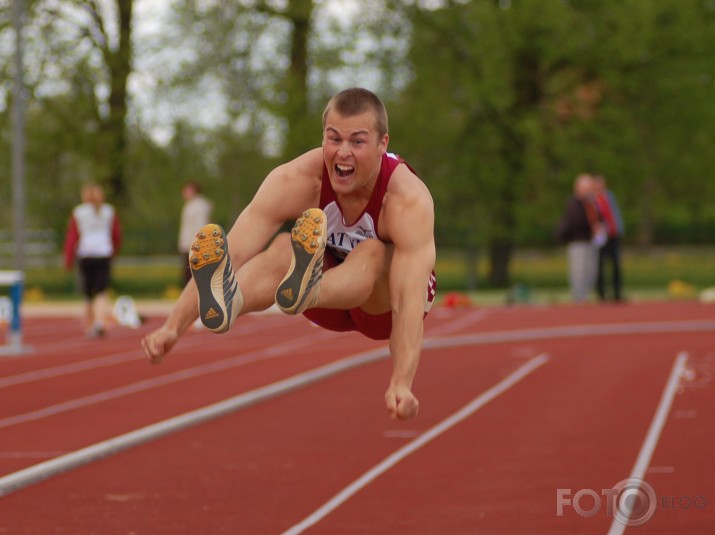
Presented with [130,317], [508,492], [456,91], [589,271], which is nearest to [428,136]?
[456,91]

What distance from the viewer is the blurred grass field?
25.1m

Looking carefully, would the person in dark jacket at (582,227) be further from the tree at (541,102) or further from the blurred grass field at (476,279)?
the tree at (541,102)

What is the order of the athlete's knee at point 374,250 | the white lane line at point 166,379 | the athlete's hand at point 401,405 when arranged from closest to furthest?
1. the athlete's hand at point 401,405
2. the athlete's knee at point 374,250
3. the white lane line at point 166,379

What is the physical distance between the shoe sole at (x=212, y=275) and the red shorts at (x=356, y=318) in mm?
854

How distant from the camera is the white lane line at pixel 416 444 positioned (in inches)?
274

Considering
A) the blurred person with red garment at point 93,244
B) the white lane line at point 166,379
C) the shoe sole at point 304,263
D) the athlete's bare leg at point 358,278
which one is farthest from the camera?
the blurred person with red garment at point 93,244

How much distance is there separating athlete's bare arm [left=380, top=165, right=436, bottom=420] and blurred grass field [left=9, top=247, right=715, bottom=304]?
1786cm

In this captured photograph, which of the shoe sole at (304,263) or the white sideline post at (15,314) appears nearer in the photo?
the shoe sole at (304,263)

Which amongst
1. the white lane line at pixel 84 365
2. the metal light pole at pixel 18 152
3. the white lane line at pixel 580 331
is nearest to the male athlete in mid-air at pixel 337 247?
the white lane line at pixel 84 365

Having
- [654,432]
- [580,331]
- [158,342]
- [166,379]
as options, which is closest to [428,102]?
[580,331]

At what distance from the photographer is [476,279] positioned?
84.8 feet

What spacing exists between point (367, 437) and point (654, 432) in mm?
1955

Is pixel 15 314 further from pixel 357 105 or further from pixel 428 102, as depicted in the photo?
pixel 428 102

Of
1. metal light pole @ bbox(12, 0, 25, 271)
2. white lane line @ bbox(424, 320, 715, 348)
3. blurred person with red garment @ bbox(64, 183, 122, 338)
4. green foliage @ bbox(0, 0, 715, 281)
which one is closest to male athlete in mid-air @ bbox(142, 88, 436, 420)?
white lane line @ bbox(424, 320, 715, 348)
